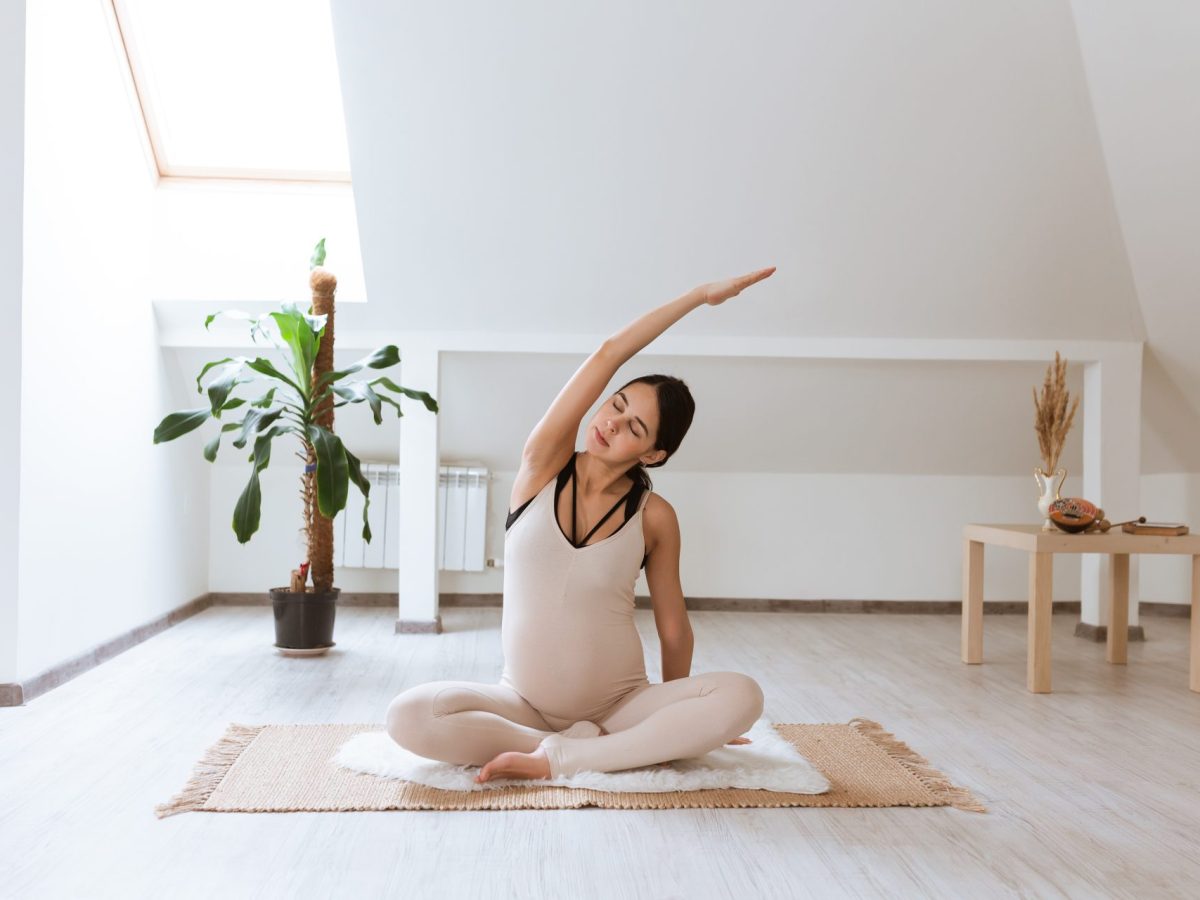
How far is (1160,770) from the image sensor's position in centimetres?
232

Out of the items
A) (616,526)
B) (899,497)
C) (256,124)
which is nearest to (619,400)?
(616,526)

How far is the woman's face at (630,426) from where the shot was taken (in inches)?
81.2

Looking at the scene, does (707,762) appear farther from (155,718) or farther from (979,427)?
(979,427)

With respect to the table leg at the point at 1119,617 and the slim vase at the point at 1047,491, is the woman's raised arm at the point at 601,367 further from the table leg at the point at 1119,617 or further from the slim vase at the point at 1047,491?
the table leg at the point at 1119,617

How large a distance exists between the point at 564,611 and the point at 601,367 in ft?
1.53

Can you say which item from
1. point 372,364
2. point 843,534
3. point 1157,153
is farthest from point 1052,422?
point 372,364

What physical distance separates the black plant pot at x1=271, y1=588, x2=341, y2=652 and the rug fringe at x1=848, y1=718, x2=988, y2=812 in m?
1.78

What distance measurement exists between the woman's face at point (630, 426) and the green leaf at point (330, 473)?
1.61m

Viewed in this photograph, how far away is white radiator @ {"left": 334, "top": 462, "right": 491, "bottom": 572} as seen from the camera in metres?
4.68

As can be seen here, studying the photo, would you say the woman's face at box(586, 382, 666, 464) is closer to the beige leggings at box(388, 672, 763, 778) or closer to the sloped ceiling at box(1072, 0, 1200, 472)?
the beige leggings at box(388, 672, 763, 778)

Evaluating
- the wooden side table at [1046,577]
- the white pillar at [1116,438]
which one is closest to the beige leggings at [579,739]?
the wooden side table at [1046,577]

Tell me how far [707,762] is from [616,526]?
513 mm

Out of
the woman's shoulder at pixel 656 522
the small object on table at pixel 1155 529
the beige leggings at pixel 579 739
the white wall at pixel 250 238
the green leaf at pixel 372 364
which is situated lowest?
the beige leggings at pixel 579 739

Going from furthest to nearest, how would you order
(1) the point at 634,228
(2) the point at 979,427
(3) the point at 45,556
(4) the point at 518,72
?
(2) the point at 979,427 → (1) the point at 634,228 → (4) the point at 518,72 → (3) the point at 45,556
